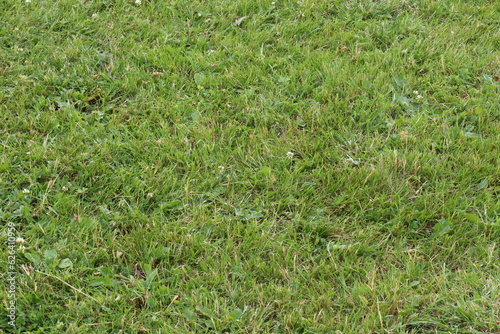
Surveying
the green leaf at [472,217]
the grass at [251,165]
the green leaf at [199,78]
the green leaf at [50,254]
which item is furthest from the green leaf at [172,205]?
the green leaf at [472,217]

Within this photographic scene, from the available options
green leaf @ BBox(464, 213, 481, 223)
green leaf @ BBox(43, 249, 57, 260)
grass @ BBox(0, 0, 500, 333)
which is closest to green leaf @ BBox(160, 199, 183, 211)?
grass @ BBox(0, 0, 500, 333)

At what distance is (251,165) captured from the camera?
133 inches

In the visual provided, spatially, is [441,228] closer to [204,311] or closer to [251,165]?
[251,165]

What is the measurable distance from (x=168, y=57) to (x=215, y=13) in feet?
2.40

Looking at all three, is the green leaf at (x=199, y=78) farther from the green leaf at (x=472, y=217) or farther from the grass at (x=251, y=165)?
the green leaf at (x=472, y=217)

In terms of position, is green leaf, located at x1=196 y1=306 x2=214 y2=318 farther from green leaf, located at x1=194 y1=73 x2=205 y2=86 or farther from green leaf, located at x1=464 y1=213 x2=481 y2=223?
green leaf, located at x1=194 y1=73 x2=205 y2=86

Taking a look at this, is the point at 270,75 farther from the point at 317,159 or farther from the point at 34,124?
the point at 34,124

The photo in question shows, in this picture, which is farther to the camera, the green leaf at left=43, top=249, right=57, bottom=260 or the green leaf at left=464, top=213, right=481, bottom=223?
the green leaf at left=464, top=213, right=481, bottom=223

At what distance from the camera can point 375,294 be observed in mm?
2623

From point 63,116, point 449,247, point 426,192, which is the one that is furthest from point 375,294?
point 63,116

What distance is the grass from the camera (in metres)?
2.62

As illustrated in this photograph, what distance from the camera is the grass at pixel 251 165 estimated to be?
2.62 meters

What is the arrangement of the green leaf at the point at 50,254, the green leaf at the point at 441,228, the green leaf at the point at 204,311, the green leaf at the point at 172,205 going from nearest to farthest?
the green leaf at the point at 204,311, the green leaf at the point at 50,254, the green leaf at the point at 441,228, the green leaf at the point at 172,205

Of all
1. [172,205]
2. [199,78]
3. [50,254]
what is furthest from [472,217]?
[50,254]
